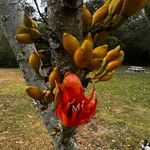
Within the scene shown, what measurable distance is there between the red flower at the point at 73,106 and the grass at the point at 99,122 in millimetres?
10346

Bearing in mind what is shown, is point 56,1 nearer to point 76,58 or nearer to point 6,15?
point 76,58

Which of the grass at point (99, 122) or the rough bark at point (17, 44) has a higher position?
the rough bark at point (17, 44)

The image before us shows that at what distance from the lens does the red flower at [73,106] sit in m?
1.03

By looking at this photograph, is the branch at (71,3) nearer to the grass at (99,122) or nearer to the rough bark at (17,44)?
the rough bark at (17,44)

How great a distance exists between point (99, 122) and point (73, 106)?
1268 cm

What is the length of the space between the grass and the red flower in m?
10.3

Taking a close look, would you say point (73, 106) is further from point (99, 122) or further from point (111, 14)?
point (99, 122)

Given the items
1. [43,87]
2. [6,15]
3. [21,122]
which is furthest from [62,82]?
[21,122]

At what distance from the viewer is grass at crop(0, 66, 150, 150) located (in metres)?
11.6

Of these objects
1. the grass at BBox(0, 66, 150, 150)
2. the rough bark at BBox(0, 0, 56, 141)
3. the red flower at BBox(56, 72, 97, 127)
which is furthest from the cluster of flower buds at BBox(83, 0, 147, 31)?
the grass at BBox(0, 66, 150, 150)

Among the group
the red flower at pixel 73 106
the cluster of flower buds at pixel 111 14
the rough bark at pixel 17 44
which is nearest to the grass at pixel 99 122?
the rough bark at pixel 17 44

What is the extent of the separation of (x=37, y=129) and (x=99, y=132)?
1.79 m

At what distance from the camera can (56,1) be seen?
1.17m

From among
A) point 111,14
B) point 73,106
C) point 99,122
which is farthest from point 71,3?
point 99,122
